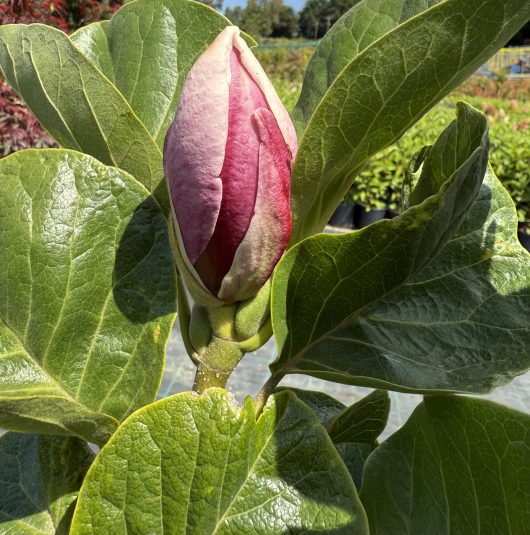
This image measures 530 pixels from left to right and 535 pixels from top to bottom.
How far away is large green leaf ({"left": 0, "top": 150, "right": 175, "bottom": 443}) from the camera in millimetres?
462

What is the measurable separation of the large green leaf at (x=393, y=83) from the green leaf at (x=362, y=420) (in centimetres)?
16

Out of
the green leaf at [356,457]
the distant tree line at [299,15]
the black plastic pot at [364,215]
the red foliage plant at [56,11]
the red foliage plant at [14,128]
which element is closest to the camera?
the green leaf at [356,457]

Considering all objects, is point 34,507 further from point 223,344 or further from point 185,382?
point 185,382

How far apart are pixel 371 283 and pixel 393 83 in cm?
13

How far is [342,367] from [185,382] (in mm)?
3326

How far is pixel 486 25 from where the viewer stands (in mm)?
401

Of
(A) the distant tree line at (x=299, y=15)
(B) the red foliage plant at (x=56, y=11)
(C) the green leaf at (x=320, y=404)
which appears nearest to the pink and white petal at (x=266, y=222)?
(C) the green leaf at (x=320, y=404)

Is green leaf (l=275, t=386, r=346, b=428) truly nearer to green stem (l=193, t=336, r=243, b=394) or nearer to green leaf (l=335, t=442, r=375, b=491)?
green leaf (l=335, t=442, r=375, b=491)

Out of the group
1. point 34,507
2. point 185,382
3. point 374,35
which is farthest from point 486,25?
point 185,382

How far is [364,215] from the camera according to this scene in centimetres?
636

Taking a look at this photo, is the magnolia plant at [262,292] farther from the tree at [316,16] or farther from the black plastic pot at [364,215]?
the tree at [316,16]

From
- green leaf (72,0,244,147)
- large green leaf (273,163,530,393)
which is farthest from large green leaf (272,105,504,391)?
green leaf (72,0,244,147)

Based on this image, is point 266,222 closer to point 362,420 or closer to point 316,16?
point 362,420

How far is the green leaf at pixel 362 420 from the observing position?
1.77ft
